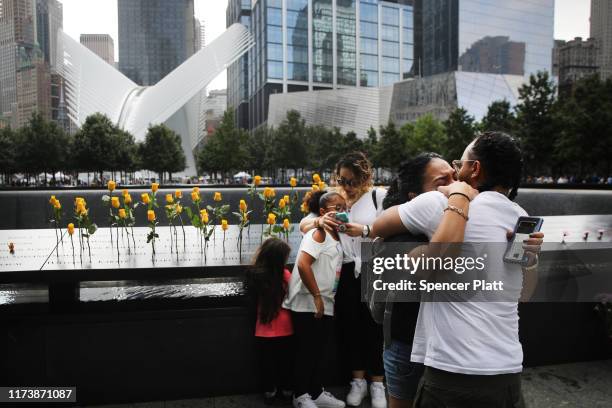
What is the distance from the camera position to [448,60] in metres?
91.3

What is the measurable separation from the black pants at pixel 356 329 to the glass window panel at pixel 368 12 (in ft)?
317

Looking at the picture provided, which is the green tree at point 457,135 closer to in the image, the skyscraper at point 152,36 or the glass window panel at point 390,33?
the glass window panel at point 390,33

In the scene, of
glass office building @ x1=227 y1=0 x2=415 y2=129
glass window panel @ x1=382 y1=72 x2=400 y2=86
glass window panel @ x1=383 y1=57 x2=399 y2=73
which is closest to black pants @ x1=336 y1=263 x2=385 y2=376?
glass office building @ x1=227 y1=0 x2=415 y2=129

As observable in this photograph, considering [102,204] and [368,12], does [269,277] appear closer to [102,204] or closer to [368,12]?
[102,204]

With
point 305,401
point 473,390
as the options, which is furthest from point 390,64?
point 473,390

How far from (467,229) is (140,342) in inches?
114

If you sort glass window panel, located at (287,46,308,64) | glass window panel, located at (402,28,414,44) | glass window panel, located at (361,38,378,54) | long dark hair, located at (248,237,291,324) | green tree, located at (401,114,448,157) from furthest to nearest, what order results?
glass window panel, located at (402,28,414,44)
glass window panel, located at (361,38,378,54)
glass window panel, located at (287,46,308,64)
green tree, located at (401,114,448,157)
long dark hair, located at (248,237,291,324)

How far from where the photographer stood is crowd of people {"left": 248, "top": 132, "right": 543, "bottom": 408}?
1766 millimetres

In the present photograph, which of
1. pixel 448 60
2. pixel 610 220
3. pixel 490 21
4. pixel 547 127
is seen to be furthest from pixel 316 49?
pixel 610 220

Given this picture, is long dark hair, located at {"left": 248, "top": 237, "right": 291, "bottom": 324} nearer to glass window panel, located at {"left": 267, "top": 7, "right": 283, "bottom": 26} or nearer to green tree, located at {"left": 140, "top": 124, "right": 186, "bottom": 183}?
green tree, located at {"left": 140, "top": 124, "right": 186, "bottom": 183}

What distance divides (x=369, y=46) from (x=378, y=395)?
95723mm

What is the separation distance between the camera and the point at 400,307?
7.74 feet

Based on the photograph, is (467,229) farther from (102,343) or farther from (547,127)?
(547,127)

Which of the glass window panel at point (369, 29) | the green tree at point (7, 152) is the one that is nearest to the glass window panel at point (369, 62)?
the glass window panel at point (369, 29)
